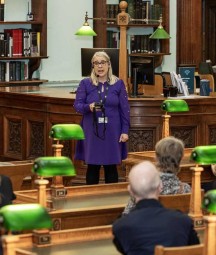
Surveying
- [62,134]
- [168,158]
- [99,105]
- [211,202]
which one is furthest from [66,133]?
[211,202]

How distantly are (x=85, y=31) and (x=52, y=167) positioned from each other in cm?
714

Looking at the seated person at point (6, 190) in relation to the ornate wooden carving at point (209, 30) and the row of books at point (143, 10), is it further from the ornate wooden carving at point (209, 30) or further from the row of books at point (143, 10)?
the ornate wooden carving at point (209, 30)

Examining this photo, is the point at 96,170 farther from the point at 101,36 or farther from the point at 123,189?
the point at 101,36

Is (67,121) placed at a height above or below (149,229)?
above

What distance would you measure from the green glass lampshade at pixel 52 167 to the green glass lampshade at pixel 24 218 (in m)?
0.94

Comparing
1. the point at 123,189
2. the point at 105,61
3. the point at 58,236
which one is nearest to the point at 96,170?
the point at 105,61

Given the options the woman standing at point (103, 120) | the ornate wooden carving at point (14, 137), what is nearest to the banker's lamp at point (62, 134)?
the woman standing at point (103, 120)

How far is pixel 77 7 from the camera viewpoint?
12.9 metres

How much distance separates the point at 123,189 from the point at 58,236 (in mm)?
1636

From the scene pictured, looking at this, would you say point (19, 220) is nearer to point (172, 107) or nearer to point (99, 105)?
point (172, 107)

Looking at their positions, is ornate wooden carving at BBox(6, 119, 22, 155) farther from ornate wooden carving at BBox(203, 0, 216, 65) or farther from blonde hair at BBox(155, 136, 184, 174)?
ornate wooden carving at BBox(203, 0, 216, 65)

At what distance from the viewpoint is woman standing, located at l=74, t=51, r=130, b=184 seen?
7.78 meters

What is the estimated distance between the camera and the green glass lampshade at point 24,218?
3.83 m

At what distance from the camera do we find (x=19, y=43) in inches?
480
